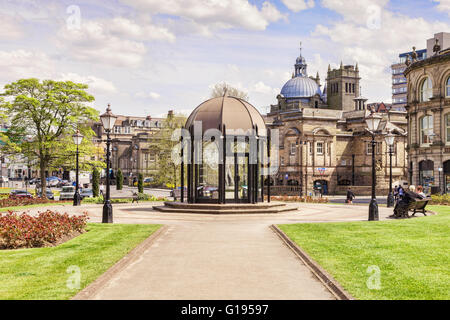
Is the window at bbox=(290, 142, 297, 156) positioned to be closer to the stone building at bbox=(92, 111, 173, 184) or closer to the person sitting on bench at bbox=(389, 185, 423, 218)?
the stone building at bbox=(92, 111, 173, 184)

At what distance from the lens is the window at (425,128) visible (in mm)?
47969

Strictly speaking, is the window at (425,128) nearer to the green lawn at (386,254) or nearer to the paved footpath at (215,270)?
the green lawn at (386,254)

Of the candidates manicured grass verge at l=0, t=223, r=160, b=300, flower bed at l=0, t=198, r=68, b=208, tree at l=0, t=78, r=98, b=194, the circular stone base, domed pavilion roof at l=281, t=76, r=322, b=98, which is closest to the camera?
manicured grass verge at l=0, t=223, r=160, b=300

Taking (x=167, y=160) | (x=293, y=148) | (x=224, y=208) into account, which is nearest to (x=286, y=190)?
(x=293, y=148)

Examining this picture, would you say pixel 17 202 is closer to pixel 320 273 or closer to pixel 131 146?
pixel 320 273

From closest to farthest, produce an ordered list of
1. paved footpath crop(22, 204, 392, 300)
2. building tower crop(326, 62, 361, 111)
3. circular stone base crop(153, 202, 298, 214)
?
1. paved footpath crop(22, 204, 392, 300)
2. circular stone base crop(153, 202, 298, 214)
3. building tower crop(326, 62, 361, 111)

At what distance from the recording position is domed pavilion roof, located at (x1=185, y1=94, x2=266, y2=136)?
1049 inches

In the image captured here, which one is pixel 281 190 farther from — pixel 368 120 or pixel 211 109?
pixel 368 120

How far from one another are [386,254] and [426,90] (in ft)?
131

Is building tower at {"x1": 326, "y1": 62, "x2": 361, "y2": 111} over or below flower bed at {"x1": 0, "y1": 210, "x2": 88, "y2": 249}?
over

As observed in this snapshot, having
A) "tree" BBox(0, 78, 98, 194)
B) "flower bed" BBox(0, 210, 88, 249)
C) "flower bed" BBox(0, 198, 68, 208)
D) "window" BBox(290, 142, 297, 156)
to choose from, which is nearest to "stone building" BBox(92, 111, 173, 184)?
"window" BBox(290, 142, 297, 156)

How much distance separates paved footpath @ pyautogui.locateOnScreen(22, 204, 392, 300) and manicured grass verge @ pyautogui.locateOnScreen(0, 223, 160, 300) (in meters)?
0.62

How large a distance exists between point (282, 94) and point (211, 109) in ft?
285
